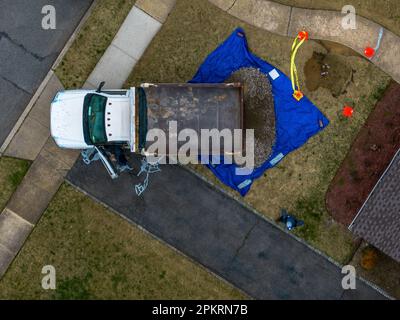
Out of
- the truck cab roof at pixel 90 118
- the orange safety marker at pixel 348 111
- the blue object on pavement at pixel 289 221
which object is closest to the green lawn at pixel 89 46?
the truck cab roof at pixel 90 118

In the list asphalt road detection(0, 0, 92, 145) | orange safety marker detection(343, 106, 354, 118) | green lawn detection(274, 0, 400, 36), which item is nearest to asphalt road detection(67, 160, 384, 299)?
asphalt road detection(0, 0, 92, 145)

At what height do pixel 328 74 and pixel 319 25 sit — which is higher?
pixel 319 25

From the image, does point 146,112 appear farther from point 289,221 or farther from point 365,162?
point 365,162

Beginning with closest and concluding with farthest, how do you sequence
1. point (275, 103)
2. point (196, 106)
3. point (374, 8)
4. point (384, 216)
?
point (196, 106), point (384, 216), point (275, 103), point (374, 8)

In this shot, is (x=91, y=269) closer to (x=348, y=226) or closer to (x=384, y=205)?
(x=348, y=226)

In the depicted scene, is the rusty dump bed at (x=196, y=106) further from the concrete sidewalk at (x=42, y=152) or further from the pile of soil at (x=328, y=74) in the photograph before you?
the pile of soil at (x=328, y=74)

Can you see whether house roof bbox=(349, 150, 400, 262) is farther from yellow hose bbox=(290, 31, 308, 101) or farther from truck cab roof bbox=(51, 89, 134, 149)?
truck cab roof bbox=(51, 89, 134, 149)

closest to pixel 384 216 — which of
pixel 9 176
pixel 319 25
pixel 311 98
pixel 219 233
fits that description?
pixel 311 98
